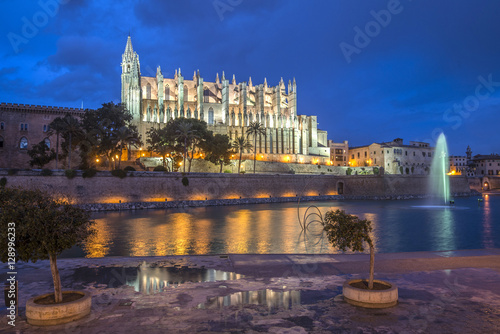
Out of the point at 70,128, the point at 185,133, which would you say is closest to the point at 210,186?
the point at 185,133

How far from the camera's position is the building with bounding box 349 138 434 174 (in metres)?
87.2

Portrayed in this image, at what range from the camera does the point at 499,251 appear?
13.0m

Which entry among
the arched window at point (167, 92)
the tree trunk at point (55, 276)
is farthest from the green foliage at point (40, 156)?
the tree trunk at point (55, 276)

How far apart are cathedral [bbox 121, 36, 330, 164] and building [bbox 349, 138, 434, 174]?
995cm

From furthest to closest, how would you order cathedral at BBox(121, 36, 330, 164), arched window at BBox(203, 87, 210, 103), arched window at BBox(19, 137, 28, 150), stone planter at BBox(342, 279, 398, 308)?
1. arched window at BBox(203, 87, 210, 103)
2. cathedral at BBox(121, 36, 330, 164)
3. arched window at BBox(19, 137, 28, 150)
4. stone planter at BBox(342, 279, 398, 308)

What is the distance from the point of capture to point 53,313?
6.72 m

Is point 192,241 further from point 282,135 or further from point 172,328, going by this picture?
point 282,135

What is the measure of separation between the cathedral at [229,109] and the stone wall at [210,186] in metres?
25.0

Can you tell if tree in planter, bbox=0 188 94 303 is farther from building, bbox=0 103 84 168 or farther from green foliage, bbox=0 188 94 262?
building, bbox=0 103 84 168

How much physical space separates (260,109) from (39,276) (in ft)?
275

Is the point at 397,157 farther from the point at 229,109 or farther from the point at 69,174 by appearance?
the point at 69,174

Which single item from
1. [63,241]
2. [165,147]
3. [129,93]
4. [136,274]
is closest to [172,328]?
[63,241]

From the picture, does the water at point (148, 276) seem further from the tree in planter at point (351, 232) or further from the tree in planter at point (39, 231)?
the tree in planter at point (351, 232)

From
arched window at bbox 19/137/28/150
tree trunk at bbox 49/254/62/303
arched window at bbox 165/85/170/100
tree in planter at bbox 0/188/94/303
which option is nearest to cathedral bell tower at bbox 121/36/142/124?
arched window at bbox 165/85/170/100
